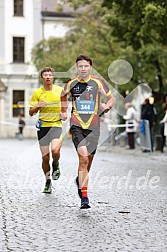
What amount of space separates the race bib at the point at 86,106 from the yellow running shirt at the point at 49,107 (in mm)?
1495

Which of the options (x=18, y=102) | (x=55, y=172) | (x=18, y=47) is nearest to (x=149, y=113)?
(x=55, y=172)

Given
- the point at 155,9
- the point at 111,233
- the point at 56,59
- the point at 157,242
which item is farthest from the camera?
the point at 56,59

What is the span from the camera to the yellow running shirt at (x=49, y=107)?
1024 centimetres

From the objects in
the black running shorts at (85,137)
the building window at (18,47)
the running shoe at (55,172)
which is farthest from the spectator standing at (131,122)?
the building window at (18,47)

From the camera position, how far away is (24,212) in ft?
27.3

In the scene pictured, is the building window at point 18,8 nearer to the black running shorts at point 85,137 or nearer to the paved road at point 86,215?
the paved road at point 86,215

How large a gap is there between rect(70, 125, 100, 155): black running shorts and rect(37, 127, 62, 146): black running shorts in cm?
154

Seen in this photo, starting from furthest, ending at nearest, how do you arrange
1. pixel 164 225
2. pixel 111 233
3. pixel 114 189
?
pixel 114 189, pixel 164 225, pixel 111 233

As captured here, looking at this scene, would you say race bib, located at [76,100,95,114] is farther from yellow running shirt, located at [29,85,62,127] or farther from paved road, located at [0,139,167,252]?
yellow running shirt, located at [29,85,62,127]

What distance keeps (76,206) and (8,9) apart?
45091 mm

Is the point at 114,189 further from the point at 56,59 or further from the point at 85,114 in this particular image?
the point at 56,59

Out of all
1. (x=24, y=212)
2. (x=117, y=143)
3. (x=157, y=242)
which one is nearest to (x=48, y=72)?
(x=24, y=212)

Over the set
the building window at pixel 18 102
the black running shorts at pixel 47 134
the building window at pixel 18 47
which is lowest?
the building window at pixel 18 102

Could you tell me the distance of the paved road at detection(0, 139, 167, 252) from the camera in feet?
21.1
